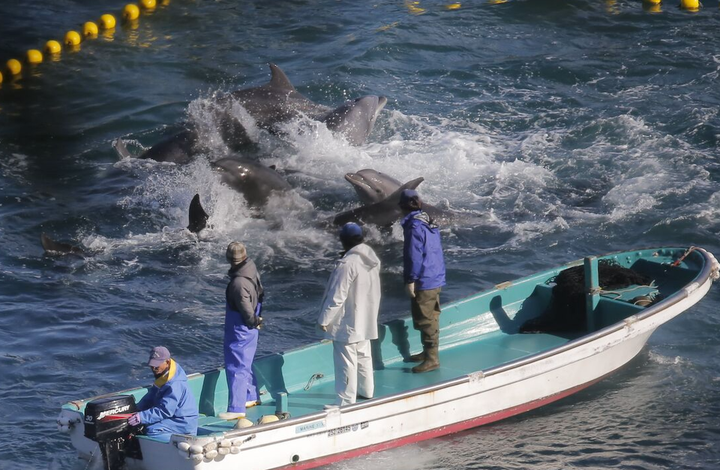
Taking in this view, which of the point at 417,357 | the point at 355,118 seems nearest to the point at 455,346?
the point at 417,357

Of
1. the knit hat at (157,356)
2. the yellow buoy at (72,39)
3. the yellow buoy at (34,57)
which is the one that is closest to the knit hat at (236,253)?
the knit hat at (157,356)

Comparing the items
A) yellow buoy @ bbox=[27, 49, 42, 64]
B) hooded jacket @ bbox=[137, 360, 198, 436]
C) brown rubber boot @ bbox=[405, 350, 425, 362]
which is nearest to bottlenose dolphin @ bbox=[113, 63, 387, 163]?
yellow buoy @ bbox=[27, 49, 42, 64]

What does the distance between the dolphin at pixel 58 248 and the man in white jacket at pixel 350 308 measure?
795cm

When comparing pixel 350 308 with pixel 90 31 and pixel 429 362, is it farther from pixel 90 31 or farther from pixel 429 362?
pixel 90 31

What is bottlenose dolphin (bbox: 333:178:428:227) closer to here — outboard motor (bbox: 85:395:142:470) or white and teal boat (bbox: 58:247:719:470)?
white and teal boat (bbox: 58:247:719:470)

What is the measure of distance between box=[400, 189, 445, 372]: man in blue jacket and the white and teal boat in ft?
2.60

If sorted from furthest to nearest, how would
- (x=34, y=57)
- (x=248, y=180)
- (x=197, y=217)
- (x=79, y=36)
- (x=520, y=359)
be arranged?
(x=79, y=36)
(x=34, y=57)
(x=248, y=180)
(x=197, y=217)
(x=520, y=359)

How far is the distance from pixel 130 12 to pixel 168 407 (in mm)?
23845

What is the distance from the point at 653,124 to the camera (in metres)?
22.6

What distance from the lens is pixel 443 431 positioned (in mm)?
11500

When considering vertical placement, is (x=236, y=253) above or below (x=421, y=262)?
above

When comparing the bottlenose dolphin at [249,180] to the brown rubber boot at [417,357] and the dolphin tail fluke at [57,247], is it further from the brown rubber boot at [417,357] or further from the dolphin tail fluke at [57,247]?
the brown rubber boot at [417,357]

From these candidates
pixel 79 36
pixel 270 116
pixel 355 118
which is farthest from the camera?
pixel 79 36

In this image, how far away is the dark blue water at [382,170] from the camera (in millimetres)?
12656
